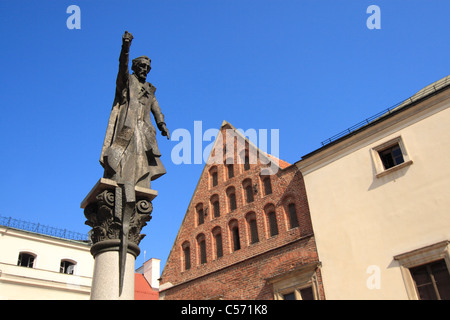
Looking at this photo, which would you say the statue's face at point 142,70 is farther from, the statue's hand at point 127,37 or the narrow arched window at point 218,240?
the narrow arched window at point 218,240

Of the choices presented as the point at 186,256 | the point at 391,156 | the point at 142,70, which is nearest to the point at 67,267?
the point at 186,256

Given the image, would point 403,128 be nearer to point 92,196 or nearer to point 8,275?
point 92,196

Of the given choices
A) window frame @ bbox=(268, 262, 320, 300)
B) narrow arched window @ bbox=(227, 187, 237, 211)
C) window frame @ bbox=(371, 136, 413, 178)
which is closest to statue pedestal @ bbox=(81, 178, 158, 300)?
window frame @ bbox=(268, 262, 320, 300)

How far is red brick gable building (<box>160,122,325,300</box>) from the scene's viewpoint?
1436cm

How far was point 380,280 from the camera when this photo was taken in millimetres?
12172

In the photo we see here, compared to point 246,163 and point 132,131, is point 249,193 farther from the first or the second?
point 132,131

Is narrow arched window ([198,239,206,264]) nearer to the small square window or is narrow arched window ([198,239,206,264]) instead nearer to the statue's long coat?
the small square window

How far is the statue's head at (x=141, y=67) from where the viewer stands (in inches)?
251

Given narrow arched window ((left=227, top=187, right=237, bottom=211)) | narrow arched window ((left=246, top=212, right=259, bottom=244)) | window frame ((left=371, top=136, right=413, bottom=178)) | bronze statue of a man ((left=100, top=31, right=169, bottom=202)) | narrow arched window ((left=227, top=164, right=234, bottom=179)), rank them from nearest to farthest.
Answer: bronze statue of a man ((left=100, top=31, right=169, bottom=202)) → window frame ((left=371, top=136, right=413, bottom=178)) → narrow arched window ((left=246, top=212, right=259, bottom=244)) → narrow arched window ((left=227, top=187, right=237, bottom=211)) → narrow arched window ((left=227, top=164, right=234, bottom=179))

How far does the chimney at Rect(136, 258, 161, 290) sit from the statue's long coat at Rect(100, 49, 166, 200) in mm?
25112

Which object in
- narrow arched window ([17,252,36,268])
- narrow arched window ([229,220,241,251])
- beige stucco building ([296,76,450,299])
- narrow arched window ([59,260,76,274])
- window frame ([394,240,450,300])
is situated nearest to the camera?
window frame ([394,240,450,300])

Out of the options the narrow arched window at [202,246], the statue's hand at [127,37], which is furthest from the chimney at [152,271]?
the statue's hand at [127,37]
